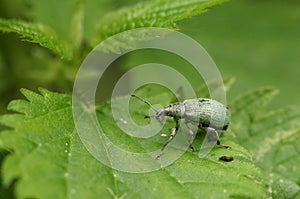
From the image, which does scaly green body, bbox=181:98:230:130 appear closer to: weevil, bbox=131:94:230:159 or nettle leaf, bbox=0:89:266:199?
weevil, bbox=131:94:230:159

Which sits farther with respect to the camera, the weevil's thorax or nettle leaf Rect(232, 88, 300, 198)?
the weevil's thorax

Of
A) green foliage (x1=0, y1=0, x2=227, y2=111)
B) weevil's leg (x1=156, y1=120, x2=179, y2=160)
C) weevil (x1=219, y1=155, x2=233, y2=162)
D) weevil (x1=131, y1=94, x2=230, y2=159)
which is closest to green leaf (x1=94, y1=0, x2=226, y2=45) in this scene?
green foliage (x1=0, y1=0, x2=227, y2=111)

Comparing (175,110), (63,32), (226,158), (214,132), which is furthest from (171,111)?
(63,32)

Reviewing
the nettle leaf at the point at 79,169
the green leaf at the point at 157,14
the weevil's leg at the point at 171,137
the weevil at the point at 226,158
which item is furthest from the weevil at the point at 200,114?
the green leaf at the point at 157,14

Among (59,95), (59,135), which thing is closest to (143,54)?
(59,95)

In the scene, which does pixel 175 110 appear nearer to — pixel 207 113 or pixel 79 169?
pixel 207 113

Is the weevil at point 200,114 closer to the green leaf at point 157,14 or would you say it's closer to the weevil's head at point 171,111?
the weevil's head at point 171,111
